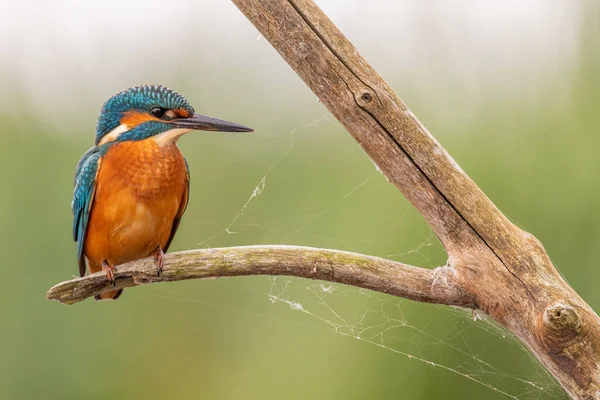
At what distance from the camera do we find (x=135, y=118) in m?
2.20

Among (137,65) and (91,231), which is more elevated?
(137,65)

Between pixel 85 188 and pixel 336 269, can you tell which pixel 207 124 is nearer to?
pixel 85 188

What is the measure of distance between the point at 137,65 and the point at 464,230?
2337mm

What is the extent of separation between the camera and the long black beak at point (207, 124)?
2.03m

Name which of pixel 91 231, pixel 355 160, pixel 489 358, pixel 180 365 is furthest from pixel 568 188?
pixel 180 365

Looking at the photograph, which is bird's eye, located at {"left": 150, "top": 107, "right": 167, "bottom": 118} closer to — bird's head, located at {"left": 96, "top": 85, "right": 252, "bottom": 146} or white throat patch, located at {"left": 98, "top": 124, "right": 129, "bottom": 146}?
bird's head, located at {"left": 96, "top": 85, "right": 252, "bottom": 146}

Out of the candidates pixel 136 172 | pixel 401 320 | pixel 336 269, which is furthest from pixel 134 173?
pixel 401 320

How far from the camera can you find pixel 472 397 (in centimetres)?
257

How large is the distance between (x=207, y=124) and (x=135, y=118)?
251 millimetres

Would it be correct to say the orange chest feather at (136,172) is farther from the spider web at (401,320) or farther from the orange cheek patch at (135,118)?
the spider web at (401,320)

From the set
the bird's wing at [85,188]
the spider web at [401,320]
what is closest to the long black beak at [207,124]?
the bird's wing at [85,188]

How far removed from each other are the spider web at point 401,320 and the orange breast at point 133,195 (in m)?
0.47

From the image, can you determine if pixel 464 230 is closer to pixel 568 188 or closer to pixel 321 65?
pixel 321 65

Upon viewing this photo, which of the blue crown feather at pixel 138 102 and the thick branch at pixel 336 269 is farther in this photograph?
the blue crown feather at pixel 138 102
